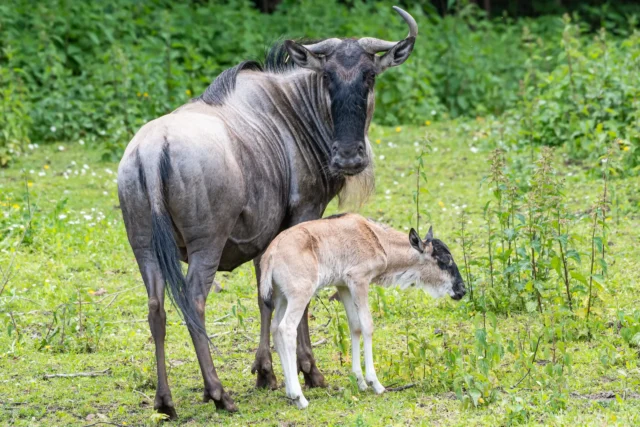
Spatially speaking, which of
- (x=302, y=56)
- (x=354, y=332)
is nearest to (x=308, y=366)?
(x=354, y=332)

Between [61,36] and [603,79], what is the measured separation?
26.2ft

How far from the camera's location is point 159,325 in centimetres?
585

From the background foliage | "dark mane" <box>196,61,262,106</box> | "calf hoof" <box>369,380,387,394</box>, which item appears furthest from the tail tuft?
the background foliage

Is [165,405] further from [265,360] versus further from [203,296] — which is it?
[265,360]

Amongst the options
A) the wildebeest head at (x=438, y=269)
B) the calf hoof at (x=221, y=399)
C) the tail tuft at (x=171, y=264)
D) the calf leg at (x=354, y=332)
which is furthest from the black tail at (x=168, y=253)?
the wildebeest head at (x=438, y=269)

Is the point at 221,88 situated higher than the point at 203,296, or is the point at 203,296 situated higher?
the point at 221,88

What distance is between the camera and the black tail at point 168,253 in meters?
5.71

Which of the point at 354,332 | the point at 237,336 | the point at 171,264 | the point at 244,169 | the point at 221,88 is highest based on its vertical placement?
the point at 221,88

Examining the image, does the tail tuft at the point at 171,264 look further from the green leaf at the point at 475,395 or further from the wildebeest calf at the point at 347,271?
the green leaf at the point at 475,395

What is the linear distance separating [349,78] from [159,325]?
2.07 meters

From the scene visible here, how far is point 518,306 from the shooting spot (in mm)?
7453

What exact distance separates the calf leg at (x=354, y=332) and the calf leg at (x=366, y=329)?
0.06 metres

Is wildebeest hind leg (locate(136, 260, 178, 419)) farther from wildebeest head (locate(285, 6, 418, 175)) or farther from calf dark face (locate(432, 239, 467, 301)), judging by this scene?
calf dark face (locate(432, 239, 467, 301))

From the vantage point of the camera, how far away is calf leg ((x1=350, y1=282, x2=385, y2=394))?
6105 mm
